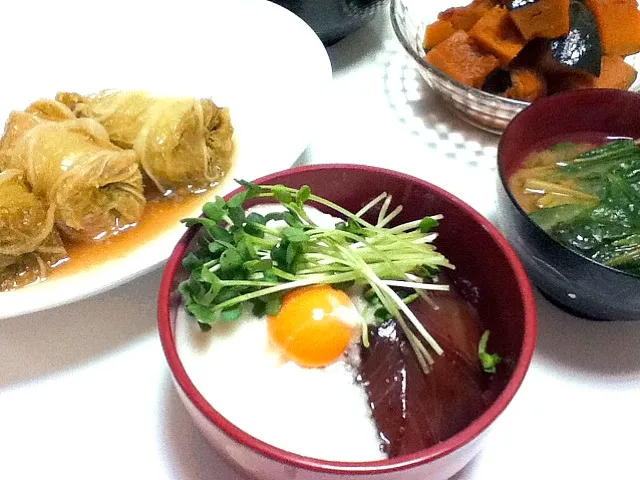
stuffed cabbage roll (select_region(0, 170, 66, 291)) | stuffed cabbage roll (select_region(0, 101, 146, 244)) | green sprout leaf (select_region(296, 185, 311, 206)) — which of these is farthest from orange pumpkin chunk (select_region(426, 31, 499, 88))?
stuffed cabbage roll (select_region(0, 170, 66, 291))

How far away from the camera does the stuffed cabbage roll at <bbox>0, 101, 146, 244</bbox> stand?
1.28 m

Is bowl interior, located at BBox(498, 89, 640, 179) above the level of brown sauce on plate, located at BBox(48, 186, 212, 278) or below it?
above

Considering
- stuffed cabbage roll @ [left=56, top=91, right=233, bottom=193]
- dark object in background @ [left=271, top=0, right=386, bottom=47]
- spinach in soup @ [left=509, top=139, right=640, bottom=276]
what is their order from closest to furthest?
spinach in soup @ [left=509, top=139, right=640, bottom=276], stuffed cabbage roll @ [left=56, top=91, right=233, bottom=193], dark object in background @ [left=271, top=0, right=386, bottom=47]

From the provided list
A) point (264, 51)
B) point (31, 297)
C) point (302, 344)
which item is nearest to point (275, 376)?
point (302, 344)

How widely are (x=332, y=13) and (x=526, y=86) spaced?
54cm

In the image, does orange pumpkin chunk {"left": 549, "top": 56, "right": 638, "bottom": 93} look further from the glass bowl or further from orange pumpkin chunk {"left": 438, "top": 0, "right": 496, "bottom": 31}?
orange pumpkin chunk {"left": 438, "top": 0, "right": 496, "bottom": 31}

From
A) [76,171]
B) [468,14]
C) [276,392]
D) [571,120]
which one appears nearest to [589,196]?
[571,120]

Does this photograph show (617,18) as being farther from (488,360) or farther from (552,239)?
(488,360)

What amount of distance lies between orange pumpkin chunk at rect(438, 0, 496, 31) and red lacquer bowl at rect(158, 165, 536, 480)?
65 cm

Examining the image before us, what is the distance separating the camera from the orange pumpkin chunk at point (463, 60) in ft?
4.90

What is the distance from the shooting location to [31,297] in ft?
3.64

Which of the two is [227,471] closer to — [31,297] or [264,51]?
[31,297]

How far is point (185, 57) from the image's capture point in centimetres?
169

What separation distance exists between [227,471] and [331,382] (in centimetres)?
23
